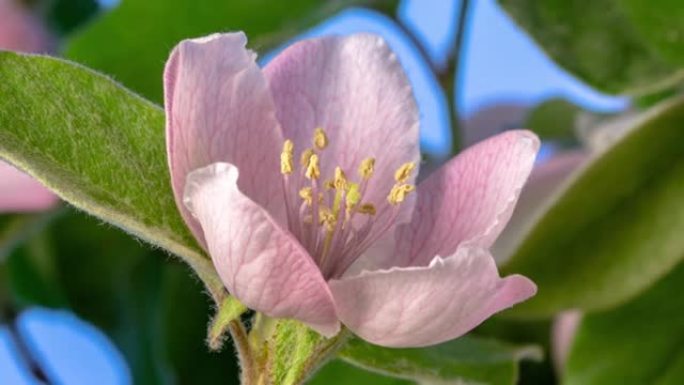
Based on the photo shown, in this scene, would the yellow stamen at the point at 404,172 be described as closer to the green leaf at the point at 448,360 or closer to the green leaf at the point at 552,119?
the green leaf at the point at 448,360

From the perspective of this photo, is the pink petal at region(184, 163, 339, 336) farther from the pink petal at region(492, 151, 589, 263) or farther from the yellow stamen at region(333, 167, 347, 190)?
the pink petal at region(492, 151, 589, 263)

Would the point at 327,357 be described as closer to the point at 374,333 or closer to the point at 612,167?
the point at 374,333

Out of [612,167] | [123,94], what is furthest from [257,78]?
[612,167]

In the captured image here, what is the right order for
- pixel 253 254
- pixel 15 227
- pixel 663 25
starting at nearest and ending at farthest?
pixel 253 254 < pixel 663 25 < pixel 15 227

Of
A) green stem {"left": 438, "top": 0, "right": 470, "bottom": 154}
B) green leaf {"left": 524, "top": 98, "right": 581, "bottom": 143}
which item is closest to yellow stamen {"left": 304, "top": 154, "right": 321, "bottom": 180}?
green stem {"left": 438, "top": 0, "right": 470, "bottom": 154}

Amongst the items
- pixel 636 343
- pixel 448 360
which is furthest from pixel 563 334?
pixel 448 360

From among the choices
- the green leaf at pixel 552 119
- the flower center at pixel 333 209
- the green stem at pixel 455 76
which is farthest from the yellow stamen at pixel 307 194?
the green leaf at pixel 552 119

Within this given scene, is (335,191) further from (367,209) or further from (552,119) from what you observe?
(552,119)
